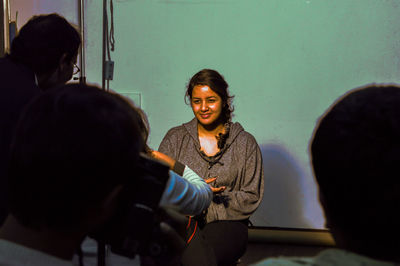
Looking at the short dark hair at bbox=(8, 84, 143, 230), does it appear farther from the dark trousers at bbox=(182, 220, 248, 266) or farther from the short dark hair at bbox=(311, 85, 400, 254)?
the dark trousers at bbox=(182, 220, 248, 266)

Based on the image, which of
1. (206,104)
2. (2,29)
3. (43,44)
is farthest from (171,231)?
(2,29)

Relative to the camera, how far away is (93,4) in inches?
123

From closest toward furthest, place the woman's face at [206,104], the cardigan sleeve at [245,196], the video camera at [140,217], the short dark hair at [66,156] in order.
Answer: the short dark hair at [66,156] < the video camera at [140,217] < the cardigan sleeve at [245,196] < the woman's face at [206,104]

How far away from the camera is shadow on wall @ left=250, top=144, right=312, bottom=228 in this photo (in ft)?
10.00

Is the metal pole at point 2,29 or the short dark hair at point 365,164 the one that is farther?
the metal pole at point 2,29

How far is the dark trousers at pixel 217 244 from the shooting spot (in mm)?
1777

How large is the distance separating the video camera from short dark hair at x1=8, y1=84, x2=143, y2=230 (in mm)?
69

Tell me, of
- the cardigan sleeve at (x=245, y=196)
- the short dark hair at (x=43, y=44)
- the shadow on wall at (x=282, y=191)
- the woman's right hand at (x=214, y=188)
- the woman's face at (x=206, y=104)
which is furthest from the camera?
the shadow on wall at (x=282, y=191)

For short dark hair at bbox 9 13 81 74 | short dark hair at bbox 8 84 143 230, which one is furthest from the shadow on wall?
short dark hair at bbox 8 84 143 230

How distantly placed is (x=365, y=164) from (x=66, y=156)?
0.43 metres

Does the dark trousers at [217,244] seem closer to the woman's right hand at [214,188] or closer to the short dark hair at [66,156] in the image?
the woman's right hand at [214,188]

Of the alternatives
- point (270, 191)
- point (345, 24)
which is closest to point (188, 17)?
point (345, 24)

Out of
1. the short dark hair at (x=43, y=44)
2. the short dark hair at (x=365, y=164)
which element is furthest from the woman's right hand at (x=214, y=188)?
the short dark hair at (x=365, y=164)

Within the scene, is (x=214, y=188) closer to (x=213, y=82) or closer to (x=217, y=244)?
(x=217, y=244)
